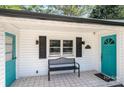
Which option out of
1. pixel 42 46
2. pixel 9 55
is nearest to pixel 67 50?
pixel 42 46

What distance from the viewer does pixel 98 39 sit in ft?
20.0

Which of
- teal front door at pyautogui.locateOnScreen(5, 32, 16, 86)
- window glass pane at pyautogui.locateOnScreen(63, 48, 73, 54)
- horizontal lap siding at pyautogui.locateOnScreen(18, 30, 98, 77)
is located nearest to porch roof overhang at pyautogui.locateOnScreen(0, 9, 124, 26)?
teal front door at pyautogui.locateOnScreen(5, 32, 16, 86)

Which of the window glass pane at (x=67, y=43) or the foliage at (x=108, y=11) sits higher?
the foliage at (x=108, y=11)

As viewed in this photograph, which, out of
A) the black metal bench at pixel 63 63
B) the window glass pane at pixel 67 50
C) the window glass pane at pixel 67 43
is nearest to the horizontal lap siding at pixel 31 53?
the window glass pane at pixel 67 43

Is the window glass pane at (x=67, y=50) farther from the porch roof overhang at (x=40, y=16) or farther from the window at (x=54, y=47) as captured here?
the porch roof overhang at (x=40, y=16)

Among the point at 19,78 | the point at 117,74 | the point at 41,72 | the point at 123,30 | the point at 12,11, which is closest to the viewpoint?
the point at 12,11

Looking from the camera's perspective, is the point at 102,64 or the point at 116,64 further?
the point at 102,64

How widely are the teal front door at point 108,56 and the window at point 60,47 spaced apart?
1710 mm

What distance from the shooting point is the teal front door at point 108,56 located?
16.2ft

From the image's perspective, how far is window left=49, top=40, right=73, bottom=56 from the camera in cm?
590

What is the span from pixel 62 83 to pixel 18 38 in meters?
2.86

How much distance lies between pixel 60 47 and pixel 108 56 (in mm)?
2423
